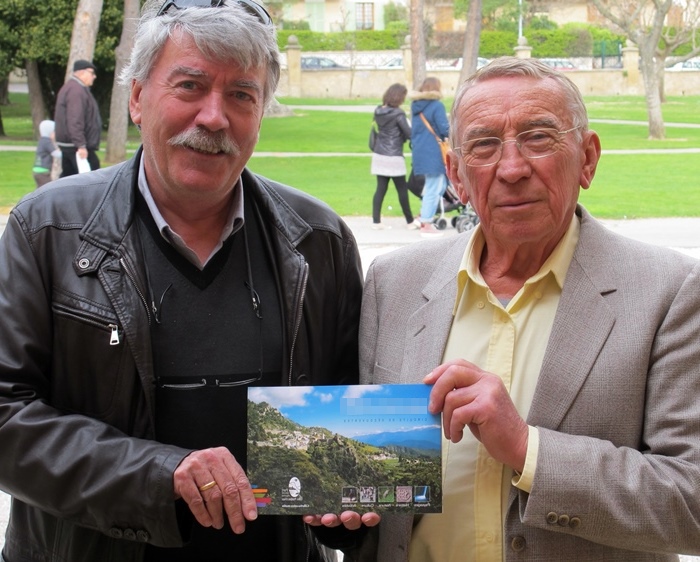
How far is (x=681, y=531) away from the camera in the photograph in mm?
2160

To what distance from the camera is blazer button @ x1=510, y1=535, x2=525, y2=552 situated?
2.27 m

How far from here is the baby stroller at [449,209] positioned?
12.9 metres

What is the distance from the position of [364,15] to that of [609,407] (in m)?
80.9

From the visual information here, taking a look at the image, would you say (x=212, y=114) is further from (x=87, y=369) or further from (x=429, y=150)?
(x=429, y=150)

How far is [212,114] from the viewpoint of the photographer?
2443 millimetres

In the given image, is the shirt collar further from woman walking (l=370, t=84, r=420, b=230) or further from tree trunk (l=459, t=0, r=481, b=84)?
tree trunk (l=459, t=0, r=481, b=84)

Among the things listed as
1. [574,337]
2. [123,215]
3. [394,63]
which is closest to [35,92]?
[123,215]

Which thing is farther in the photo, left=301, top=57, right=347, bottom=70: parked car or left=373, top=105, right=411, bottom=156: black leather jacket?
left=301, top=57, right=347, bottom=70: parked car

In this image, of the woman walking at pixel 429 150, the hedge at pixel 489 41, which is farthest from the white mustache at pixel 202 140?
the hedge at pixel 489 41

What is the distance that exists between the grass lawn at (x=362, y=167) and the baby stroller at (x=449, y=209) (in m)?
1.59

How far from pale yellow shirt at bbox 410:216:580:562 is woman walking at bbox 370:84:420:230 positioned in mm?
11479

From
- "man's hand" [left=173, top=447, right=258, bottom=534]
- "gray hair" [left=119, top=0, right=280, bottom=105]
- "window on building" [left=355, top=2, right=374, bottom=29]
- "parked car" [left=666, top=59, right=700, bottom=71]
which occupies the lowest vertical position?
"man's hand" [left=173, top=447, right=258, bottom=534]

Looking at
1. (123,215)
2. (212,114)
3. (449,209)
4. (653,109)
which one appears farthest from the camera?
(653,109)

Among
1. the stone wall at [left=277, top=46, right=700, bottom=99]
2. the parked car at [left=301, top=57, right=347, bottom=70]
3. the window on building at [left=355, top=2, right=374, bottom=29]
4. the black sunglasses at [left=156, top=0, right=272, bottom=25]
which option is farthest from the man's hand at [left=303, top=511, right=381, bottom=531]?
the window on building at [left=355, top=2, right=374, bottom=29]
